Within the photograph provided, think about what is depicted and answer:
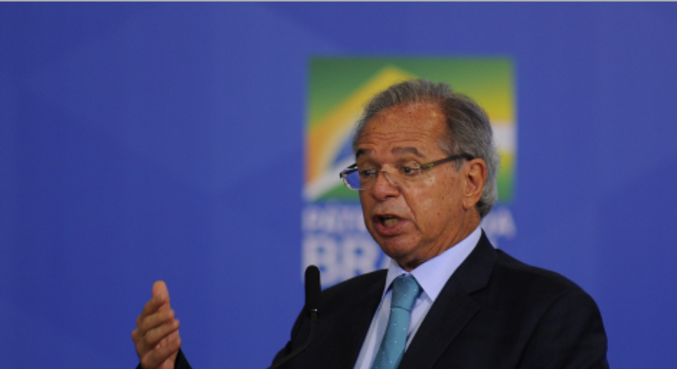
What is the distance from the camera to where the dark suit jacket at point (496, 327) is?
1.36 metres

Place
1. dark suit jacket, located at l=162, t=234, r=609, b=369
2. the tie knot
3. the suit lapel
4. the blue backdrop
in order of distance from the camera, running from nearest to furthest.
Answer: dark suit jacket, located at l=162, t=234, r=609, b=369 → the suit lapel → the tie knot → the blue backdrop

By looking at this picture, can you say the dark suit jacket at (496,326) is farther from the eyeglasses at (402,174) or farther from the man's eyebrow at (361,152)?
the man's eyebrow at (361,152)

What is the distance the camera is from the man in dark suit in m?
1.41

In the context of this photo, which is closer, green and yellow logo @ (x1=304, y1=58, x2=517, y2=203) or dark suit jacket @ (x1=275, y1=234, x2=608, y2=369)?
dark suit jacket @ (x1=275, y1=234, x2=608, y2=369)

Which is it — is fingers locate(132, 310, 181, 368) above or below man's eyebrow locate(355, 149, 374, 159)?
below

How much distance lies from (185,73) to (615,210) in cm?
191

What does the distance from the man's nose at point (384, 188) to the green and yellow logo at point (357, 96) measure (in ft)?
4.14

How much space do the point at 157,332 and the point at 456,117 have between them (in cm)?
85

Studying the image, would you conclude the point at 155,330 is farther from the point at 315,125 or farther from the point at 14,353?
the point at 14,353

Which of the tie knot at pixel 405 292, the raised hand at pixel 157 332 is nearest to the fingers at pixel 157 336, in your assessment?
the raised hand at pixel 157 332

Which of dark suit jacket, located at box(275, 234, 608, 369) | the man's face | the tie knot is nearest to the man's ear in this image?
the man's face

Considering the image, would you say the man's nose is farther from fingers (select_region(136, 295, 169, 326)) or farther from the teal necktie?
fingers (select_region(136, 295, 169, 326))

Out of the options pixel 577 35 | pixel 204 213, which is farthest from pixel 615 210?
pixel 204 213

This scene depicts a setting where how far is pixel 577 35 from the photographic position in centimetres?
291
